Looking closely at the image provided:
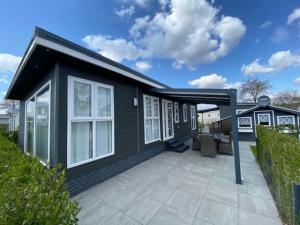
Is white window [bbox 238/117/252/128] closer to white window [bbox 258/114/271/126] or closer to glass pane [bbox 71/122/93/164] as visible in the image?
white window [bbox 258/114/271/126]

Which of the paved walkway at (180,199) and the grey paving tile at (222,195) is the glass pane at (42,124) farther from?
the grey paving tile at (222,195)

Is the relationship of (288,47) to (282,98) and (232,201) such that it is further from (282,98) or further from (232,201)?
(282,98)

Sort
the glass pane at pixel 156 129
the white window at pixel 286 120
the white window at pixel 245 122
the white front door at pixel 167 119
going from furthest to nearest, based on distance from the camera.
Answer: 1. the white window at pixel 245 122
2. the white window at pixel 286 120
3. the white front door at pixel 167 119
4. the glass pane at pixel 156 129

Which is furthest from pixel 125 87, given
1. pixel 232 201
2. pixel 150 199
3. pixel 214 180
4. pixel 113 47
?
pixel 113 47

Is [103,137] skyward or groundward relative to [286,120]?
groundward

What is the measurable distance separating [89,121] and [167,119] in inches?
202

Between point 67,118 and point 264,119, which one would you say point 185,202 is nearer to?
point 67,118

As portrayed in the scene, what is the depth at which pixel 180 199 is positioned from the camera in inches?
125

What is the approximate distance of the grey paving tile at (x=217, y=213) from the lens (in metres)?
2.49

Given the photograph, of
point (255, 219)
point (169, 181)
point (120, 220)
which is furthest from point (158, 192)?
point (255, 219)

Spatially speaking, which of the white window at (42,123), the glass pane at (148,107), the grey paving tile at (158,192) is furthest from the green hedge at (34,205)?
the glass pane at (148,107)

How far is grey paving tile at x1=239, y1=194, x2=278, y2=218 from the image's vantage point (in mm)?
2705

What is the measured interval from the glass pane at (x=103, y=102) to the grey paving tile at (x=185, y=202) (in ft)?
9.60

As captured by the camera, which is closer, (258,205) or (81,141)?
(258,205)
